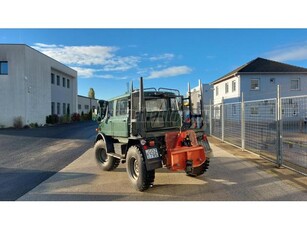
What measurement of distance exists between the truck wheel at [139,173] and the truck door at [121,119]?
1.97 feet

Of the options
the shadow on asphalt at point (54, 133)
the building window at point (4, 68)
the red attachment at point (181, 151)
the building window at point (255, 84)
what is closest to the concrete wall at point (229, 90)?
the building window at point (255, 84)

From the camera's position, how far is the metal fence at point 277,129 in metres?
6.90

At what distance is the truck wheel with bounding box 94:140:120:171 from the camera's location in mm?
7133

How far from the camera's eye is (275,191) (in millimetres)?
5164

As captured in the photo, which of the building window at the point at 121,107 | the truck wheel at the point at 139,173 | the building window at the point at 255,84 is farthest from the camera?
the building window at the point at 255,84

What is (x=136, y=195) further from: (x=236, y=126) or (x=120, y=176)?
(x=236, y=126)

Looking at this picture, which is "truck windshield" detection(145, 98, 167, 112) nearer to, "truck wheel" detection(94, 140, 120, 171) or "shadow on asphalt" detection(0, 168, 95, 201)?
"truck wheel" detection(94, 140, 120, 171)

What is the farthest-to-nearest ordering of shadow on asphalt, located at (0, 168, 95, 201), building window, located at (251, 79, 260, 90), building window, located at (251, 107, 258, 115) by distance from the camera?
building window, located at (251, 79, 260, 90) → building window, located at (251, 107, 258, 115) → shadow on asphalt, located at (0, 168, 95, 201)

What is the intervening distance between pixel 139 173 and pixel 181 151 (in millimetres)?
1004

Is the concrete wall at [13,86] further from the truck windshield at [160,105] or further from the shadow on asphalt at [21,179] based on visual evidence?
the truck windshield at [160,105]

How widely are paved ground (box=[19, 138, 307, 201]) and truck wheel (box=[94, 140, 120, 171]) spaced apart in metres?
0.20

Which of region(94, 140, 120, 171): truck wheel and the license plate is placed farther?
region(94, 140, 120, 171): truck wheel

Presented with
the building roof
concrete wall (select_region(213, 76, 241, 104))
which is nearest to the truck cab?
concrete wall (select_region(213, 76, 241, 104))

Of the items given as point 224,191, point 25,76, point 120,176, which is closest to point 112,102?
point 120,176
